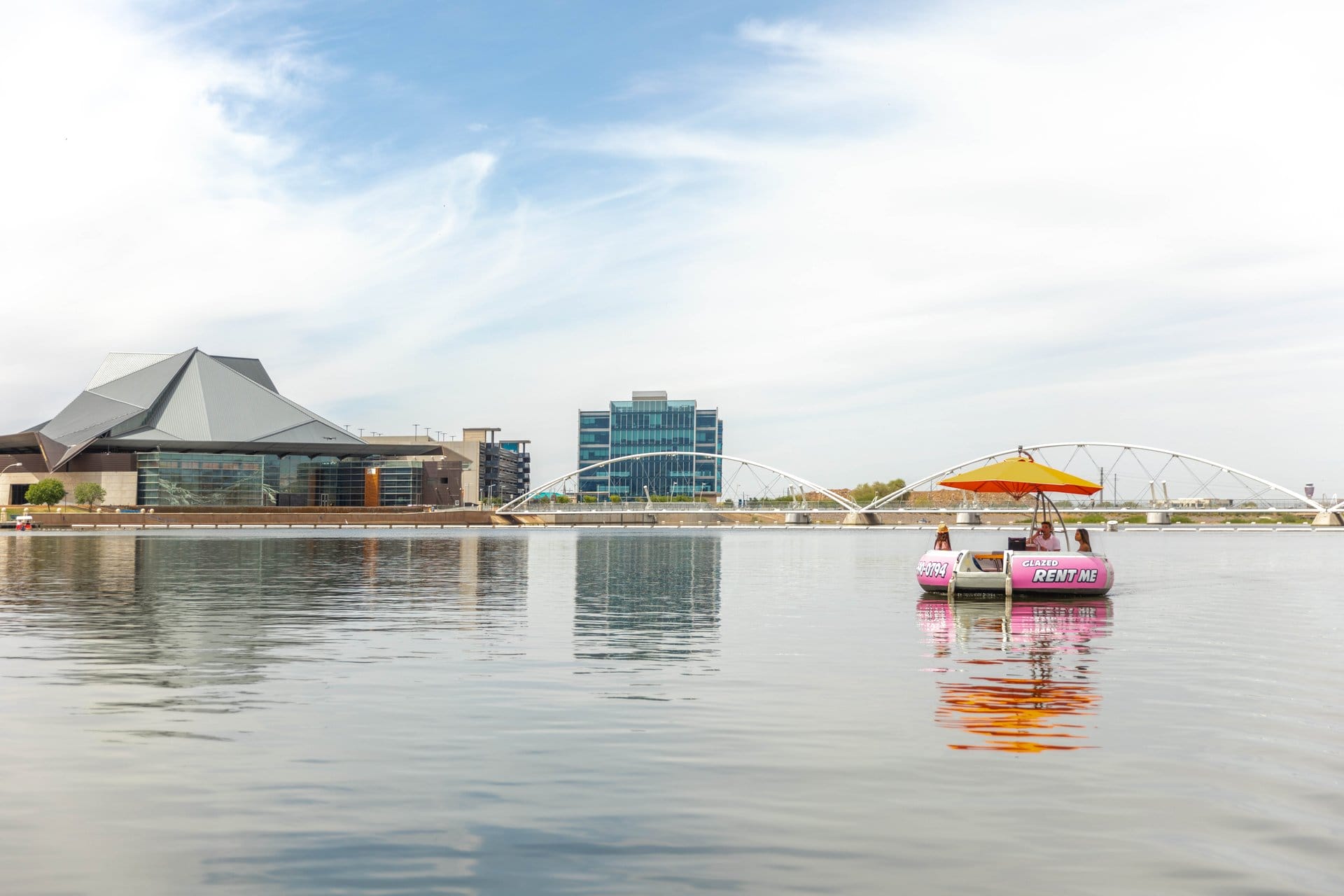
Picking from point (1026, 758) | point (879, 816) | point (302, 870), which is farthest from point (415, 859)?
point (1026, 758)

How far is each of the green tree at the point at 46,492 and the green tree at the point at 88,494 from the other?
275 centimetres

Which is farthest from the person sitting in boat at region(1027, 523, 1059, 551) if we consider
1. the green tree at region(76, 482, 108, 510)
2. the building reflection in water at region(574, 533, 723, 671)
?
the green tree at region(76, 482, 108, 510)

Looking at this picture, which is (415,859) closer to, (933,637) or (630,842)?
(630,842)

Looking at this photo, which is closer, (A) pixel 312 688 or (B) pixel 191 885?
(B) pixel 191 885

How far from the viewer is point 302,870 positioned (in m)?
8.45

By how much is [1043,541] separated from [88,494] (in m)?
179

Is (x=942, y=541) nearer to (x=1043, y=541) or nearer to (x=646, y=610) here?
(x=1043, y=541)

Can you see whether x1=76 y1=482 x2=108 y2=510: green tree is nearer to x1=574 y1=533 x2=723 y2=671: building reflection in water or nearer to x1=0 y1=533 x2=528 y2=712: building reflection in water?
x1=0 y1=533 x2=528 y2=712: building reflection in water

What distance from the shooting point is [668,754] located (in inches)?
494

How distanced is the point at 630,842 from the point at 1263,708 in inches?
430

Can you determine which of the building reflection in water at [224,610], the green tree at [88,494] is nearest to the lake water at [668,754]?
the building reflection in water at [224,610]

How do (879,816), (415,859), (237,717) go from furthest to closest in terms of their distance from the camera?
(237,717)
(879,816)
(415,859)

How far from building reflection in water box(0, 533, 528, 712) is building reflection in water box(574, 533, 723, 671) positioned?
220 cm

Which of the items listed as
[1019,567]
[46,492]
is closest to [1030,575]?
[1019,567]
